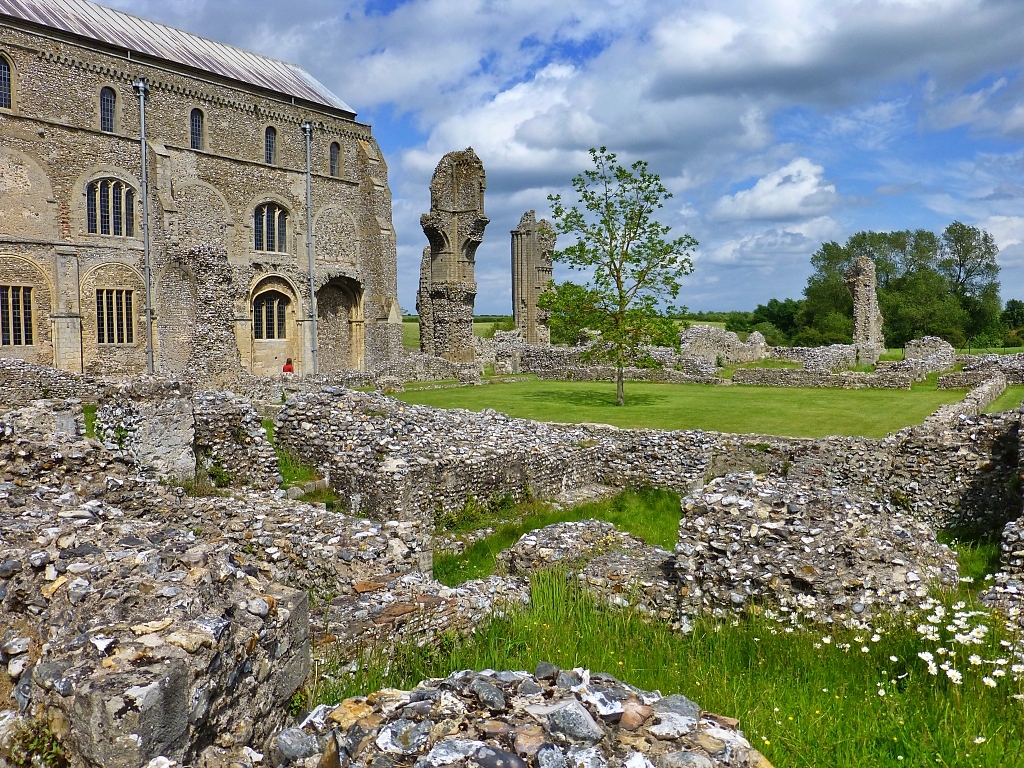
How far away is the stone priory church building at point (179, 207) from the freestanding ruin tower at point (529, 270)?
1523cm

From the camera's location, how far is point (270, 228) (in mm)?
36719

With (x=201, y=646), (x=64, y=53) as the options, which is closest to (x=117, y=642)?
(x=201, y=646)

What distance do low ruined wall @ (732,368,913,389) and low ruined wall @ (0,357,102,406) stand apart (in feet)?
76.2

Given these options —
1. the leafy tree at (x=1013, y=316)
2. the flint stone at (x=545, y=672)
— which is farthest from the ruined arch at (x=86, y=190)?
the leafy tree at (x=1013, y=316)

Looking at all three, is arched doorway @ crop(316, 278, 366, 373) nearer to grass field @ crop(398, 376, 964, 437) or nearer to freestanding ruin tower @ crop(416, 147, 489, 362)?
freestanding ruin tower @ crop(416, 147, 489, 362)

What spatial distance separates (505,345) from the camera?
40.8 m

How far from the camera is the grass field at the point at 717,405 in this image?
1630cm

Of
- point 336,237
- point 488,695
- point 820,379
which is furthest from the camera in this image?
point 336,237

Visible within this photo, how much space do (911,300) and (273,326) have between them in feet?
178

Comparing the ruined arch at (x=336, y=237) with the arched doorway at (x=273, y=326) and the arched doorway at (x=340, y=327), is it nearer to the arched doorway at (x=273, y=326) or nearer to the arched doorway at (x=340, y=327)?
the arched doorway at (x=340, y=327)

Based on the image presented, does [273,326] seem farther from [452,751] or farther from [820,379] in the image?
[452,751]

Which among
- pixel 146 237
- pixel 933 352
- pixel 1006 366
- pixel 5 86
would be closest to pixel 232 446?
pixel 146 237

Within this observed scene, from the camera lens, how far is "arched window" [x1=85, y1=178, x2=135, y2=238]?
29.7 meters

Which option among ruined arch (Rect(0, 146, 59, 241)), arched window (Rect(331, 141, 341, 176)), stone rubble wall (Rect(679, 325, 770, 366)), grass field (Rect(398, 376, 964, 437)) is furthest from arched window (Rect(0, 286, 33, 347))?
stone rubble wall (Rect(679, 325, 770, 366))
